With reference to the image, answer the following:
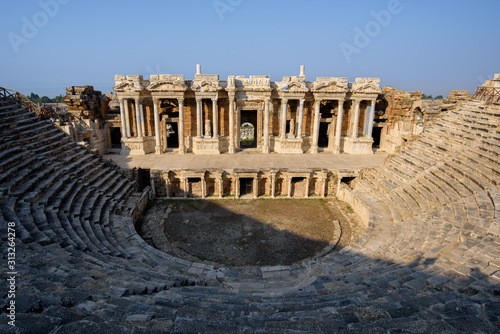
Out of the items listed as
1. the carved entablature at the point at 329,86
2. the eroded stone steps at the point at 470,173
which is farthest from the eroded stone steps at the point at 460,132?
the carved entablature at the point at 329,86

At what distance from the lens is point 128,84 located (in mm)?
20266

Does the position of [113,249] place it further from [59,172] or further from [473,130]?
[473,130]

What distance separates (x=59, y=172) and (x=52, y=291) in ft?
29.7

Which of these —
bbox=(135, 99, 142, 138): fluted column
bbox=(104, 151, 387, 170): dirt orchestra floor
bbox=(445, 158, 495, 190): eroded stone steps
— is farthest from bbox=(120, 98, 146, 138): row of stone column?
bbox=(445, 158, 495, 190): eroded stone steps

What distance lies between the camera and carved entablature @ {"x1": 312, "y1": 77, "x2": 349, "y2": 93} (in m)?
21.3

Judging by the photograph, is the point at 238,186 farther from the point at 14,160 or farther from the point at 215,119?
the point at 14,160

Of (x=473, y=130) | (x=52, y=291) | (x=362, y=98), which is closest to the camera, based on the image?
(x=52, y=291)

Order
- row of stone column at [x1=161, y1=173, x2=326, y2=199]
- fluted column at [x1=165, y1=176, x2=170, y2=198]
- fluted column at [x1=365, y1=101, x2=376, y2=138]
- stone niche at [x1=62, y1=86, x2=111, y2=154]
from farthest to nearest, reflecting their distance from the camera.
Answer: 1. fluted column at [x1=365, y1=101, x2=376, y2=138]
2. stone niche at [x1=62, y1=86, x2=111, y2=154]
3. row of stone column at [x1=161, y1=173, x2=326, y2=199]
4. fluted column at [x1=165, y1=176, x2=170, y2=198]

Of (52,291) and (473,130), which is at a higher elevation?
(473,130)

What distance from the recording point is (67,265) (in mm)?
6676

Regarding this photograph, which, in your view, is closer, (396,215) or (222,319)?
(222,319)

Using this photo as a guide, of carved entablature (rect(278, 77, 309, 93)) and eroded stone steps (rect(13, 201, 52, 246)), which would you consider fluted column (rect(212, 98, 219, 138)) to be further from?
eroded stone steps (rect(13, 201, 52, 246))

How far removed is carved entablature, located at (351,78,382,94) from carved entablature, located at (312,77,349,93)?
77 cm

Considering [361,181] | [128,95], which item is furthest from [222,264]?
[128,95]
